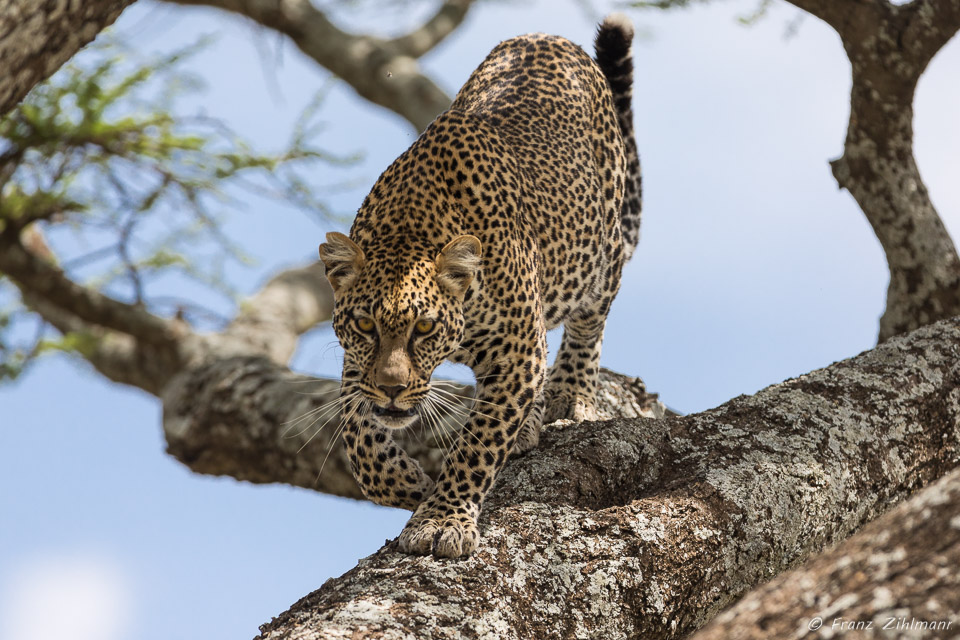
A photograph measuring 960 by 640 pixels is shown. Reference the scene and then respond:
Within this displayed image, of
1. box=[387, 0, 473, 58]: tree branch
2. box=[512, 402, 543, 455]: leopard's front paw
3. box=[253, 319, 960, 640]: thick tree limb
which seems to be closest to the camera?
box=[253, 319, 960, 640]: thick tree limb

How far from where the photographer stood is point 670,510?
4.63 meters

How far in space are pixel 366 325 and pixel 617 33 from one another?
A: 12.8ft

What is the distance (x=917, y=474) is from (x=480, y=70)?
3.71 m

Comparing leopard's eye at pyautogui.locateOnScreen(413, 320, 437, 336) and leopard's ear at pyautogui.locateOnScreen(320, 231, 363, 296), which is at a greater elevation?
leopard's ear at pyautogui.locateOnScreen(320, 231, 363, 296)

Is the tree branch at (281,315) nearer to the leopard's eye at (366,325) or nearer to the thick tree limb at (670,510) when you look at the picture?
the leopard's eye at (366,325)

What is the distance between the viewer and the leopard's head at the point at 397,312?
468 cm

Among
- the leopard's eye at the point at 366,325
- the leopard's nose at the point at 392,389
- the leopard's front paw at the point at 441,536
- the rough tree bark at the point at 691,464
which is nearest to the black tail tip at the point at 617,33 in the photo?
the rough tree bark at the point at 691,464

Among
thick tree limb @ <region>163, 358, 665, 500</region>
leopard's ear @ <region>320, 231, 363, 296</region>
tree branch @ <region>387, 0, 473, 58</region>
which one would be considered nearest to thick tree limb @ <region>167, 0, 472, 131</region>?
tree branch @ <region>387, 0, 473, 58</region>

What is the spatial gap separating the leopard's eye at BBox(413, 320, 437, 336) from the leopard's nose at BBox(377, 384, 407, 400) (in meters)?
0.27

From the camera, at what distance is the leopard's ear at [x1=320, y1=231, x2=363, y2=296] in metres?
4.81

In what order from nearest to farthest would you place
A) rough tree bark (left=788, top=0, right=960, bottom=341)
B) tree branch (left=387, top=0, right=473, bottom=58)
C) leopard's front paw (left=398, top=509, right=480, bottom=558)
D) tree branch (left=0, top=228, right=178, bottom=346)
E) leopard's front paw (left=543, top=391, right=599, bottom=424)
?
leopard's front paw (left=398, top=509, right=480, bottom=558) → leopard's front paw (left=543, top=391, right=599, bottom=424) → rough tree bark (left=788, top=0, right=960, bottom=341) → tree branch (left=0, top=228, right=178, bottom=346) → tree branch (left=387, top=0, right=473, bottom=58)

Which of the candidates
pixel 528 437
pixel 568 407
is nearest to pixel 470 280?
pixel 528 437

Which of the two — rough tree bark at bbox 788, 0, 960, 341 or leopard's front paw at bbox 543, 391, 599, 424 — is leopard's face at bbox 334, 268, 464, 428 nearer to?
leopard's front paw at bbox 543, 391, 599, 424

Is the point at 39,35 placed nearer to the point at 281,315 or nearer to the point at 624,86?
the point at 624,86
